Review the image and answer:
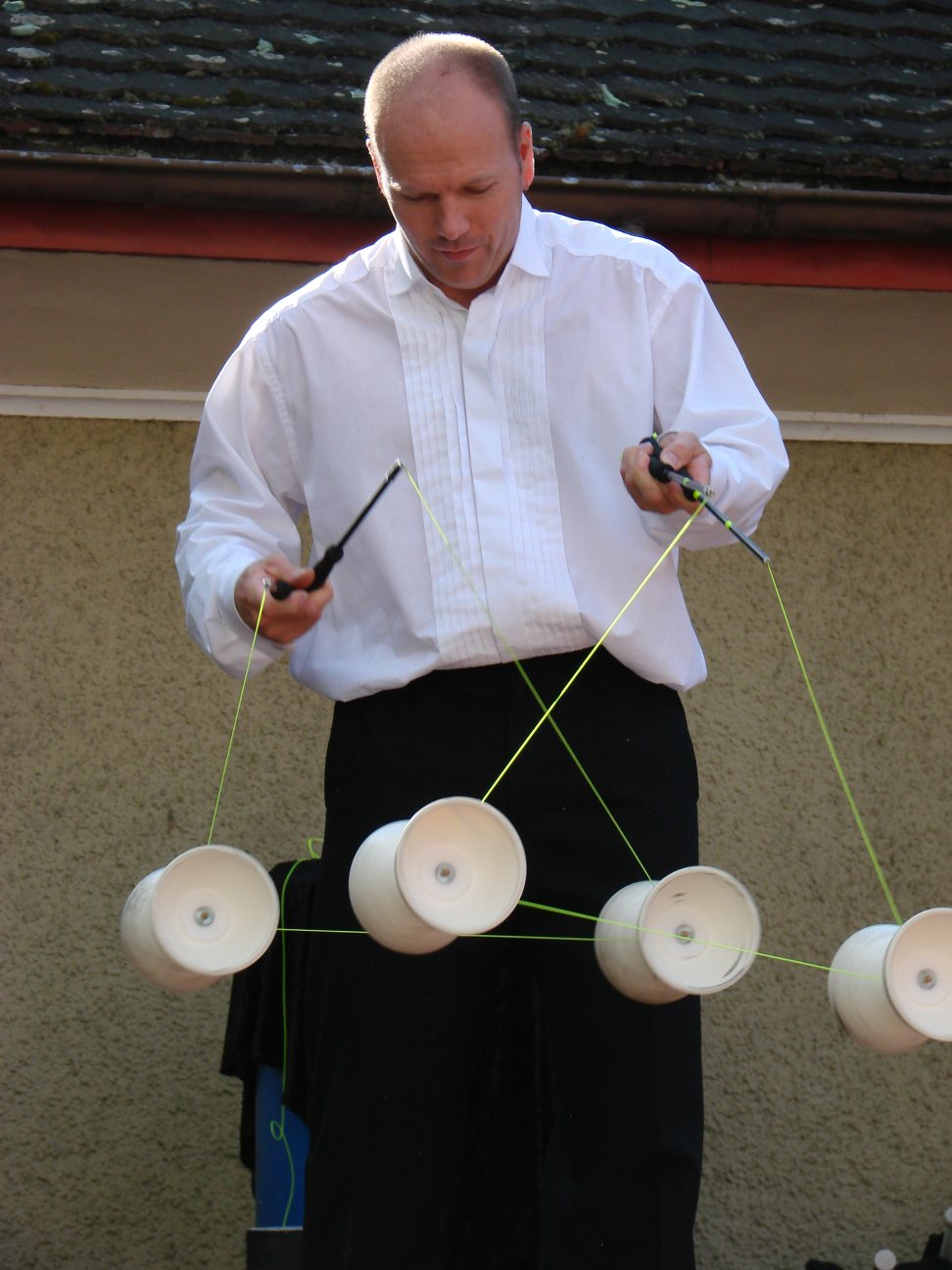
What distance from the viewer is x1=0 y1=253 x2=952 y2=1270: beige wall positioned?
11.7 ft

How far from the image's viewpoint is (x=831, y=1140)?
12.3 ft

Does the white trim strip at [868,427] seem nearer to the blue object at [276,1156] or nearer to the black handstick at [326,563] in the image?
the blue object at [276,1156]

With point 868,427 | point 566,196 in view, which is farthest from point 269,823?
point 868,427

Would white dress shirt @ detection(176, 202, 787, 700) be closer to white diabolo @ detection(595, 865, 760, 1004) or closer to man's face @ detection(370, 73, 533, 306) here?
man's face @ detection(370, 73, 533, 306)

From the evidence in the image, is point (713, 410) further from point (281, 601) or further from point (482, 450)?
point (281, 601)

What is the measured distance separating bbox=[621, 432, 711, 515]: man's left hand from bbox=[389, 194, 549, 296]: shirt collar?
1.22 feet

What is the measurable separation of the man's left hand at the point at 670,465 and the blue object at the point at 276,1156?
1625 mm

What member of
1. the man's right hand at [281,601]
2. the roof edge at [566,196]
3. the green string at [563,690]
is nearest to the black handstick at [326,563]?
the man's right hand at [281,601]

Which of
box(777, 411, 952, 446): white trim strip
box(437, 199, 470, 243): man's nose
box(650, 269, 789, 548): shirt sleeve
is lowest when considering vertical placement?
box(777, 411, 952, 446): white trim strip

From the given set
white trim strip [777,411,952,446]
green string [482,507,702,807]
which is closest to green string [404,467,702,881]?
green string [482,507,702,807]

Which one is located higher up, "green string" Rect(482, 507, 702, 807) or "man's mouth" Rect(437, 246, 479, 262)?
"man's mouth" Rect(437, 246, 479, 262)

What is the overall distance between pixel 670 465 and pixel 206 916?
75 centimetres

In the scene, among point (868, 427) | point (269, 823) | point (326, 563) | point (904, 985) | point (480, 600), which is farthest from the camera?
point (868, 427)

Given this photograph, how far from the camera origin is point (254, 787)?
369 cm
